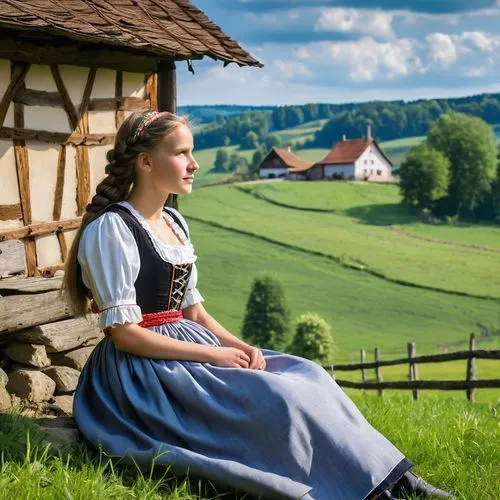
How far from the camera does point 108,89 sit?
365 inches

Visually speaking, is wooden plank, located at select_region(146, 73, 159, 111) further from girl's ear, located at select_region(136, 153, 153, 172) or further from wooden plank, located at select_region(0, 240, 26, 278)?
girl's ear, located at select_region(136, 153, 153, 172)

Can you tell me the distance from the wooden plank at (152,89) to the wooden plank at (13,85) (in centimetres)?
147

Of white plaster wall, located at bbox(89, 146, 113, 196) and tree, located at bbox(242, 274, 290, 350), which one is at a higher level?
white plaster wall, located at bbox(89, 146, 113, 196)

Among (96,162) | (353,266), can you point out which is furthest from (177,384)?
(353,266)

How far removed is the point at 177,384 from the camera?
4125 mm

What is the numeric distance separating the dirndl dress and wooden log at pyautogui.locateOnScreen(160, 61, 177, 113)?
5.37m

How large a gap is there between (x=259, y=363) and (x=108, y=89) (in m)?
5.51

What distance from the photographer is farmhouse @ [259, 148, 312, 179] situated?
102062mm

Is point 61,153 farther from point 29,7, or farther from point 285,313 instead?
point 285,313

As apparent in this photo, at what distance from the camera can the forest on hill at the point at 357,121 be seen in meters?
138

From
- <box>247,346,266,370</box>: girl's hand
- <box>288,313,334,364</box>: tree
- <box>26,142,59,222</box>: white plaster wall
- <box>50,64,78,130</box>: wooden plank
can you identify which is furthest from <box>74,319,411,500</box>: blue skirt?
<box>288,313,334,364</box>: tree

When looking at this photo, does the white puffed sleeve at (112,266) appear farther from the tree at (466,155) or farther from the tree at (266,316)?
the tree at (466,155)

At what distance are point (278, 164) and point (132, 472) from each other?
101 meters

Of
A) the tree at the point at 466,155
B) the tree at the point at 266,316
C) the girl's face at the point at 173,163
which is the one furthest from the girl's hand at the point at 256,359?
the tree at the point at 466,155
